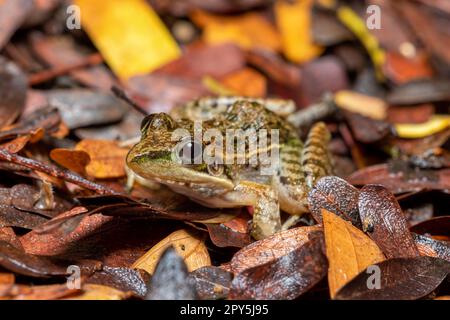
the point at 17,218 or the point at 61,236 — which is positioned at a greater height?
the point at 17,218

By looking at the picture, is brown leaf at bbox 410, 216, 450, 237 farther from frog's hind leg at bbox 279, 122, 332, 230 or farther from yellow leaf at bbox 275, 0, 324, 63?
yellow leaf at bbox 275, 0, 324, 63

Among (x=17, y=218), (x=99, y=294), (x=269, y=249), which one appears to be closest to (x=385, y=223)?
(x=269, y=249)

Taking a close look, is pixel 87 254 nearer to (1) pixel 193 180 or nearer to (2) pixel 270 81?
(1) pixel 193 180

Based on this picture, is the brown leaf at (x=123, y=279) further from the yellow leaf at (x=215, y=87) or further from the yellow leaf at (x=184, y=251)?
the yellow leaf at (x=215, y=87)

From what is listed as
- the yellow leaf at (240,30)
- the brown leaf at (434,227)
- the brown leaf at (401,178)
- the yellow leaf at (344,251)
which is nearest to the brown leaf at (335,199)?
the yellow leaf at (344,251)

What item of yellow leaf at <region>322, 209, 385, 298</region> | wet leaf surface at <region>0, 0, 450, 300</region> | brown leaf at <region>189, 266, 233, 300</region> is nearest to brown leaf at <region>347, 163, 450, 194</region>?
wet leaf surface at <region>0, 0, 450, 300</region>

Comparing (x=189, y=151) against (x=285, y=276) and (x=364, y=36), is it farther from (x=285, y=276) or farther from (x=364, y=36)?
(x=364, y=36)
